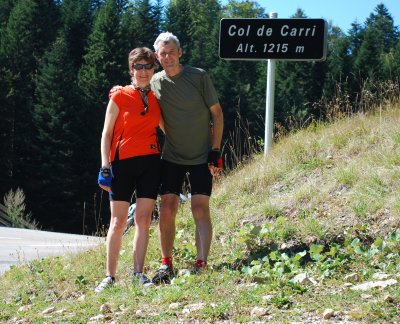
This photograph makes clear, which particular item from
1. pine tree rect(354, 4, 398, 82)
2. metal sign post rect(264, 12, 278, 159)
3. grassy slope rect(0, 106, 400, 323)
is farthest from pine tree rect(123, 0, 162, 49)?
grassy slope rect(0, 106, 400, 323)

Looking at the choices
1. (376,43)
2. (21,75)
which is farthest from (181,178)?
(376,43)

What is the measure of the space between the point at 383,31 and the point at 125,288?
6125 centimetres

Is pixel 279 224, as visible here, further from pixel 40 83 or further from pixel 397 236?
pixel 40 83

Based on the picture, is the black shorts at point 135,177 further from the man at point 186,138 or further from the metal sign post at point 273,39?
the metal sign post at point 273,39

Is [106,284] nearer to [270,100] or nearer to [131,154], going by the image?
[131,154]

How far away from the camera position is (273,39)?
7.74m

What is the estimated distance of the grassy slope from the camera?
14.9ft

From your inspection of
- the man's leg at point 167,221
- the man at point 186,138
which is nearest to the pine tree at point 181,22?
the man at point 186,138

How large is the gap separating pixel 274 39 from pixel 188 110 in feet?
8.15

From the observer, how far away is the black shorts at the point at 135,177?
5512 mm

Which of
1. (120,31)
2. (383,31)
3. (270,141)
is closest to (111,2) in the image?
(120,31)

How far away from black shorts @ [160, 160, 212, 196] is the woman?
0.16 m

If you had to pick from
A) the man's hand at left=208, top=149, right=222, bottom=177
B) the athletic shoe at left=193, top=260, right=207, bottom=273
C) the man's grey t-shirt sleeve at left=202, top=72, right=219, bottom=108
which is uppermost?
the man's grey t-shirt sleeve at left=202, top=72, right=219, bottom=108

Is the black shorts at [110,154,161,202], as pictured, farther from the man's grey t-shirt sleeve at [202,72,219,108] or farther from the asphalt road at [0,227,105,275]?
the asphalt road at [0,227,105,275]
